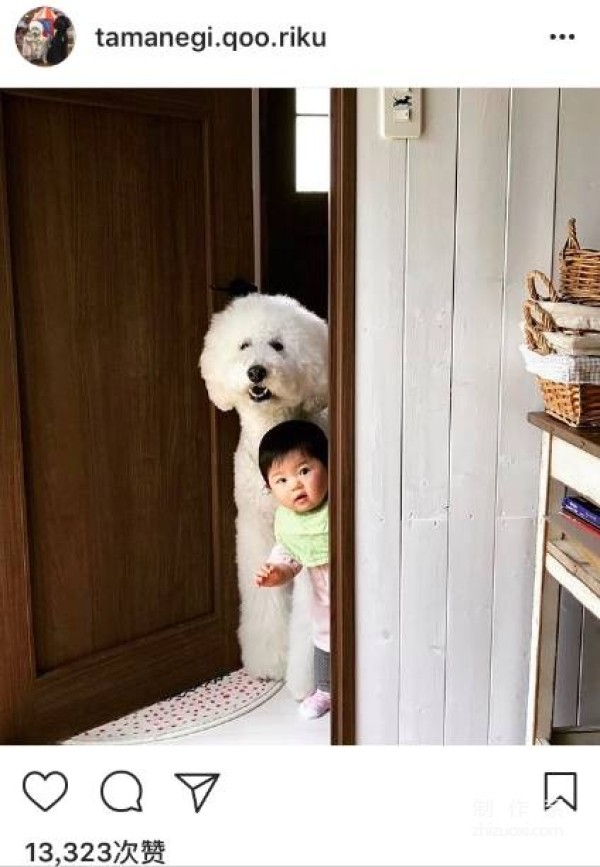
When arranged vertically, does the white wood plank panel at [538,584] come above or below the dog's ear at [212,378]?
below

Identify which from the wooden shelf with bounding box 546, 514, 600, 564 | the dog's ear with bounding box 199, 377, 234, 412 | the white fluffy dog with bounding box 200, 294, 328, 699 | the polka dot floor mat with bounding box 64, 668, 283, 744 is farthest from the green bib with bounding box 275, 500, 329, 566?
the wooden shelf with bounding box 546, 514, 600, 564

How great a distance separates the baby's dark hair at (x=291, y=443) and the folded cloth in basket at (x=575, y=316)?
0.58m

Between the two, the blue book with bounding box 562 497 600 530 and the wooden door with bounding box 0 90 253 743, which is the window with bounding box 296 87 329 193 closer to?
the wooden door with bounding box 0 90 253 743

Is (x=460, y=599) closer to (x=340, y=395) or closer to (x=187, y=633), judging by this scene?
(x=340, y=395)

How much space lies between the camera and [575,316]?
972 millimetres

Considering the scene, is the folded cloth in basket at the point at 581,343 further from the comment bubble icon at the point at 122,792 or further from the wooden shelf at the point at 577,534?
the comment bubble icon at the point at 122,792

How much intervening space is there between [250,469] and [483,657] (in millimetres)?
610

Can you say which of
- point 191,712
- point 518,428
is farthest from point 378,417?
point 191,712

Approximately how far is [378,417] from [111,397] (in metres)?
0.57

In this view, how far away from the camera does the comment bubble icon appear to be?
734 mm

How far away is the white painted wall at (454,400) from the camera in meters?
1.12
